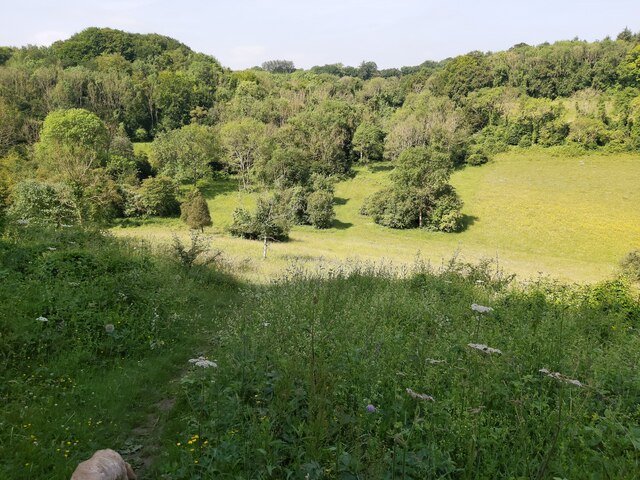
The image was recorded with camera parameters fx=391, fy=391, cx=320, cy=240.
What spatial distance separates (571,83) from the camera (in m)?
94.2

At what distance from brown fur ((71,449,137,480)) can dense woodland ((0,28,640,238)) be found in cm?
1739

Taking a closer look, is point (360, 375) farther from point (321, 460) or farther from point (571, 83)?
point (571, 83)

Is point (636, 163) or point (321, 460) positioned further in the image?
point (636, 163)

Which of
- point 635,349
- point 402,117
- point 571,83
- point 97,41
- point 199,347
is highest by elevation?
point 97,41

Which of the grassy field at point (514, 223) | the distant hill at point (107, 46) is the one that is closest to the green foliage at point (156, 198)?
the grassy field at point (514, 223)

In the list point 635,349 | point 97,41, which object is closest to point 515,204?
point 635,349

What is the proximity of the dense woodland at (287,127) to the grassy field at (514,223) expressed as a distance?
10.0 ft

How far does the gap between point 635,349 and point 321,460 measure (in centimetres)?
533

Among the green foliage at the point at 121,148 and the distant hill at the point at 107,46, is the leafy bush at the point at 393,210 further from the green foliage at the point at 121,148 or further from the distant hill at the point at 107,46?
the distant hill at the point at 107,46

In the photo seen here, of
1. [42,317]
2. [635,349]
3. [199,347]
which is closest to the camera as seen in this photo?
[635,349]

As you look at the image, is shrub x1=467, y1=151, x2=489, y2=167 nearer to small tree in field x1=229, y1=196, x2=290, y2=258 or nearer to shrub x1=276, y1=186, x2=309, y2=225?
shrub x1=276, y1=186, x2=309, y2=225

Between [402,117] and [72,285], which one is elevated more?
[402,117]

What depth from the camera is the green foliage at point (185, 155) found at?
6262cm

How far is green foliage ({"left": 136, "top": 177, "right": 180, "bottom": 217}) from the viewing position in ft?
152
